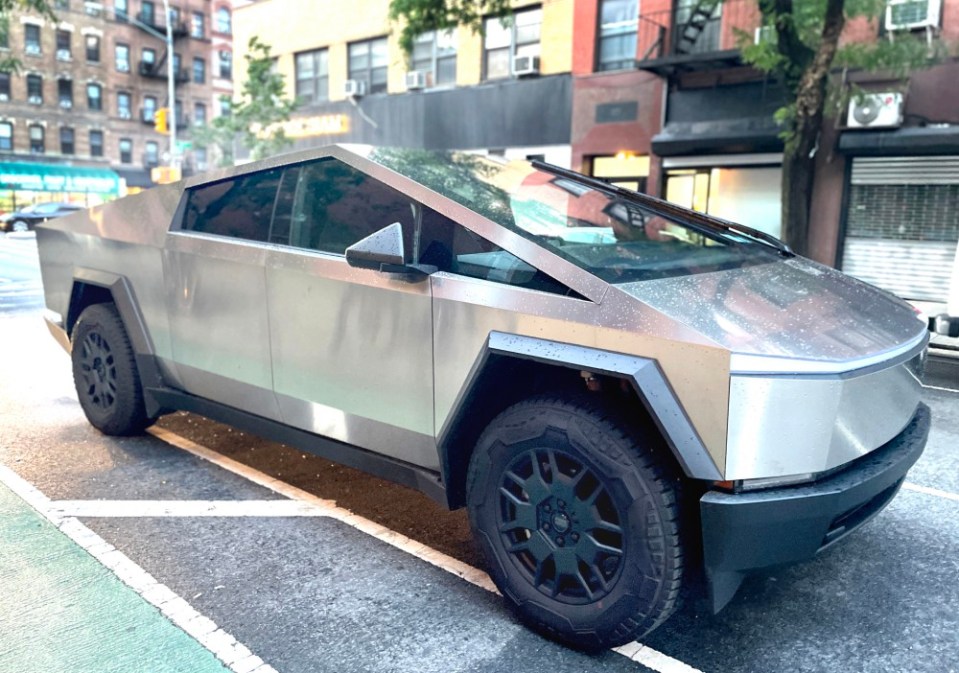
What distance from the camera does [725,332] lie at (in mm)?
2291

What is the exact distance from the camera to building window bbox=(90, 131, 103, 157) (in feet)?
153

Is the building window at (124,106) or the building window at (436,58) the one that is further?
the building window at (124,106)

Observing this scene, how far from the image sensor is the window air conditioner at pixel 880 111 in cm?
1320

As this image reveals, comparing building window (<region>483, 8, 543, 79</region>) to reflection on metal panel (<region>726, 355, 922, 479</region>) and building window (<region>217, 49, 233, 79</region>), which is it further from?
building window (<region>217, 49, 233, 79</region>)

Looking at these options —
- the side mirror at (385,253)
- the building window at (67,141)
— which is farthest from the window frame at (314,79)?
the building window at (67,141)

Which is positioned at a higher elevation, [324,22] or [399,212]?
[324,22]

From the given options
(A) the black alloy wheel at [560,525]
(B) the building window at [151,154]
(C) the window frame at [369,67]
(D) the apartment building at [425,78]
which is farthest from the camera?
(B) the building window at [151,154]

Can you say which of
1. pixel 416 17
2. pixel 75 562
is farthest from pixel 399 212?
pixel 416 17

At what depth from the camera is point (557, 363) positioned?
2.48 metres

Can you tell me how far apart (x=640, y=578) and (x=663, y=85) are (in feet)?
50.8

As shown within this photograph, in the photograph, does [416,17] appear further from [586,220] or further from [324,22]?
[324,22]

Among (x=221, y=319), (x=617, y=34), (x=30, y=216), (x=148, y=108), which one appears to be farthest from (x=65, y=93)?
(x=221, y=319)

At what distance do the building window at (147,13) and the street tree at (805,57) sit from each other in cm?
4220

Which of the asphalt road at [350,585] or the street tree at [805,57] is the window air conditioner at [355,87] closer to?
the street tree at [805,57]
